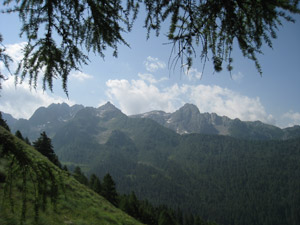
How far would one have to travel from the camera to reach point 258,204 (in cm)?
17562

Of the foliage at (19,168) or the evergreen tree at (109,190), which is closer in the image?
the foliage at (19,168)

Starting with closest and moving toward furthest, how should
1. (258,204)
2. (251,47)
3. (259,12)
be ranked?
(259,12) < (251,47) < (258,204)

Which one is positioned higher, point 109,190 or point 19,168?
point 19,168

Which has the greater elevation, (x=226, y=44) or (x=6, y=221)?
(x=226, y=44)

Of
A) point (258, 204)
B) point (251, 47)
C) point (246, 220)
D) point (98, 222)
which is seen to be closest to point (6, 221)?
point (98, 222)

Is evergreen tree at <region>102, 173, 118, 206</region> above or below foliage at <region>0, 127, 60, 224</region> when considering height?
below

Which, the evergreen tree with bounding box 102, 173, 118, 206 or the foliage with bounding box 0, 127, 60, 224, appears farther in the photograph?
the evergreen tree with bounding box 102, 173, 118, 206

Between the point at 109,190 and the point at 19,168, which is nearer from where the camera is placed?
the point at 19,168

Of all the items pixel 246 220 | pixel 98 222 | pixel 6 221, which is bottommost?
pixel 246 220

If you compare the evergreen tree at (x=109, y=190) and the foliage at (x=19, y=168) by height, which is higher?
the foliage at (x=19, y=168)

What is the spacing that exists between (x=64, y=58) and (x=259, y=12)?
2.94 m

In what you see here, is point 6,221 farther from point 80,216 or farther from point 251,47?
point 251,47

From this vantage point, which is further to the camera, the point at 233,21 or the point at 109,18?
the point at 109,18

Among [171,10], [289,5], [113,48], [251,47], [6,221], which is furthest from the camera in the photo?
[6,221]
